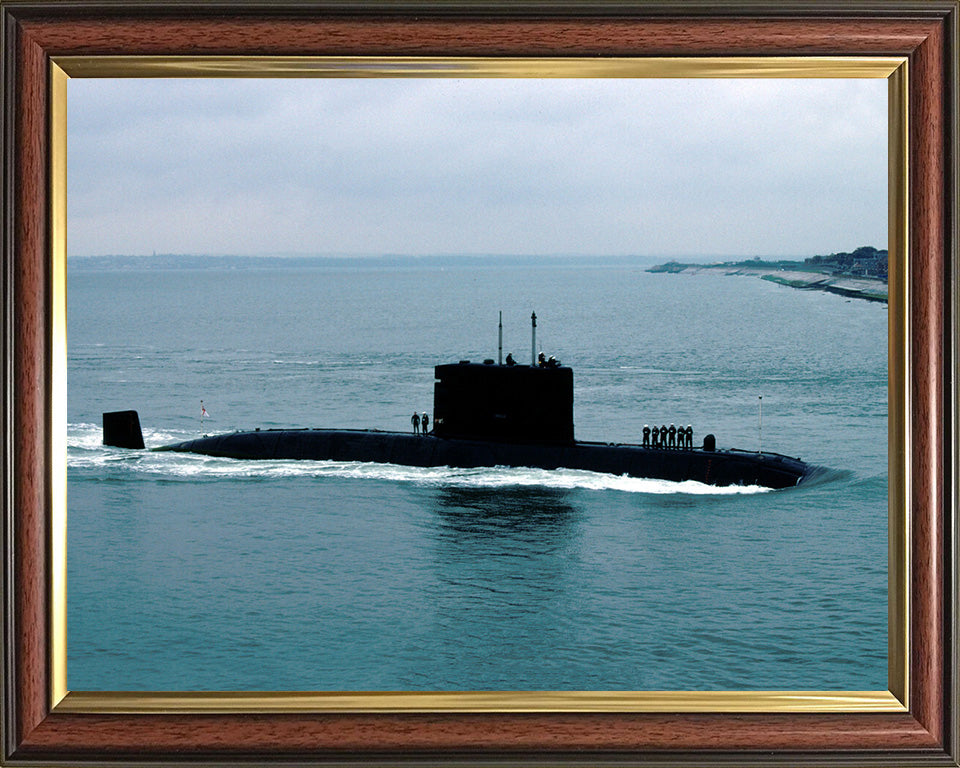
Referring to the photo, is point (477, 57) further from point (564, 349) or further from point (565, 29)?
point (564, 349)

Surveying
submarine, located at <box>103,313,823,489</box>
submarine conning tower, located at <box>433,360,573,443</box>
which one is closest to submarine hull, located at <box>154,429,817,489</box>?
submarine, located at <box>103,313,823,489</box>

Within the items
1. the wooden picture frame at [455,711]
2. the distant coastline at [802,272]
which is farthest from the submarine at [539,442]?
Result: the wooden picture frame at [455,711]

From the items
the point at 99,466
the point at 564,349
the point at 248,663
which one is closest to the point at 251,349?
the point at 564,349

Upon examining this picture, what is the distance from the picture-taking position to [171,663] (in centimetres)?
554

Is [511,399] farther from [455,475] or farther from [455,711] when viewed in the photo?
[455,711]

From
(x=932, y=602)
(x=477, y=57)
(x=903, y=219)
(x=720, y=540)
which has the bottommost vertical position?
(x=720, y=540)

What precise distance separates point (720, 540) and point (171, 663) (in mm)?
11816

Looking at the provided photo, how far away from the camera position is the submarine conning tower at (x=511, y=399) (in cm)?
1603

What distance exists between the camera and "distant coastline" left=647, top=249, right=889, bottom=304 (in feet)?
22.8

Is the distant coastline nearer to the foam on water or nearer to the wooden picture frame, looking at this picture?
the wooden picture frame

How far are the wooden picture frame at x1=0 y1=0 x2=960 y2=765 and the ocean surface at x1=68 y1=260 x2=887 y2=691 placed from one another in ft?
0.55

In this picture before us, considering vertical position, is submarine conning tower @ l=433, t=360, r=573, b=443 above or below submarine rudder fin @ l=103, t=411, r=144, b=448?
above

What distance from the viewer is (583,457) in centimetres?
1614

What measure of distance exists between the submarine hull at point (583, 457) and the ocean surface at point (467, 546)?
7.9 inches
